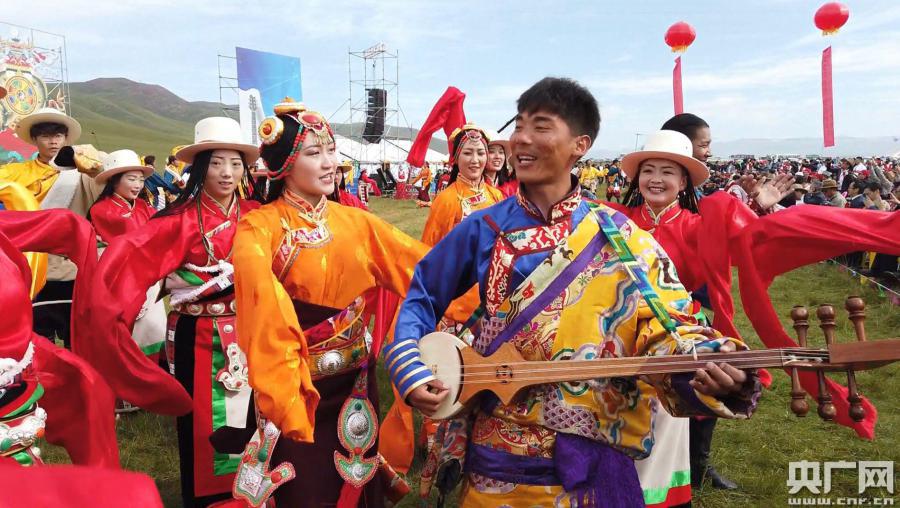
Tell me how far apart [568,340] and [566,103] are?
0.79 m

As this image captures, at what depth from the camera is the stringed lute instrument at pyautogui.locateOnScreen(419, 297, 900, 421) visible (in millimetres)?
1854

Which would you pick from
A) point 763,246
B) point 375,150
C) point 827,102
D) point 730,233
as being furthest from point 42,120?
point 375,150

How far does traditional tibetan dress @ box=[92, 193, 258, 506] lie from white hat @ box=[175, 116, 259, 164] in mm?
317

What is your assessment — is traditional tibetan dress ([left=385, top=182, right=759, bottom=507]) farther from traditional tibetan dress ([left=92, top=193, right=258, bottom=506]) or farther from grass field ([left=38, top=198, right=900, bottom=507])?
grass field ([left=38, top=198, right=900, bottom=507])

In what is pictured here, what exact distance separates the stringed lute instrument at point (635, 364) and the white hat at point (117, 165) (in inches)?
190

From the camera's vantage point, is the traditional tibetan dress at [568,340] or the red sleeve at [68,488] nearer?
the red sleeve at [68,488]

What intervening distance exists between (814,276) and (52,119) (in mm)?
12181

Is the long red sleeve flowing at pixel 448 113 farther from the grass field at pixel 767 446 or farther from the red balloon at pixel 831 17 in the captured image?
the red balloon at pixel 831 17

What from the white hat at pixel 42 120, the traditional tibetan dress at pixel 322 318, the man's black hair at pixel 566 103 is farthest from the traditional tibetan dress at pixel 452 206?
the white hat at pixel 42 120

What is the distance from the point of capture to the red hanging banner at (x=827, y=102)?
53.7ft

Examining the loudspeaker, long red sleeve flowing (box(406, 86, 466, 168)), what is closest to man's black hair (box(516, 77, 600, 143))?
long red sleeve flowing (box(406, 86, 466, 168))

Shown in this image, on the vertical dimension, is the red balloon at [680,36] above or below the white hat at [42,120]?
above

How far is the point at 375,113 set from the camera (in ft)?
125

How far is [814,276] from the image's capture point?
1270 cm
